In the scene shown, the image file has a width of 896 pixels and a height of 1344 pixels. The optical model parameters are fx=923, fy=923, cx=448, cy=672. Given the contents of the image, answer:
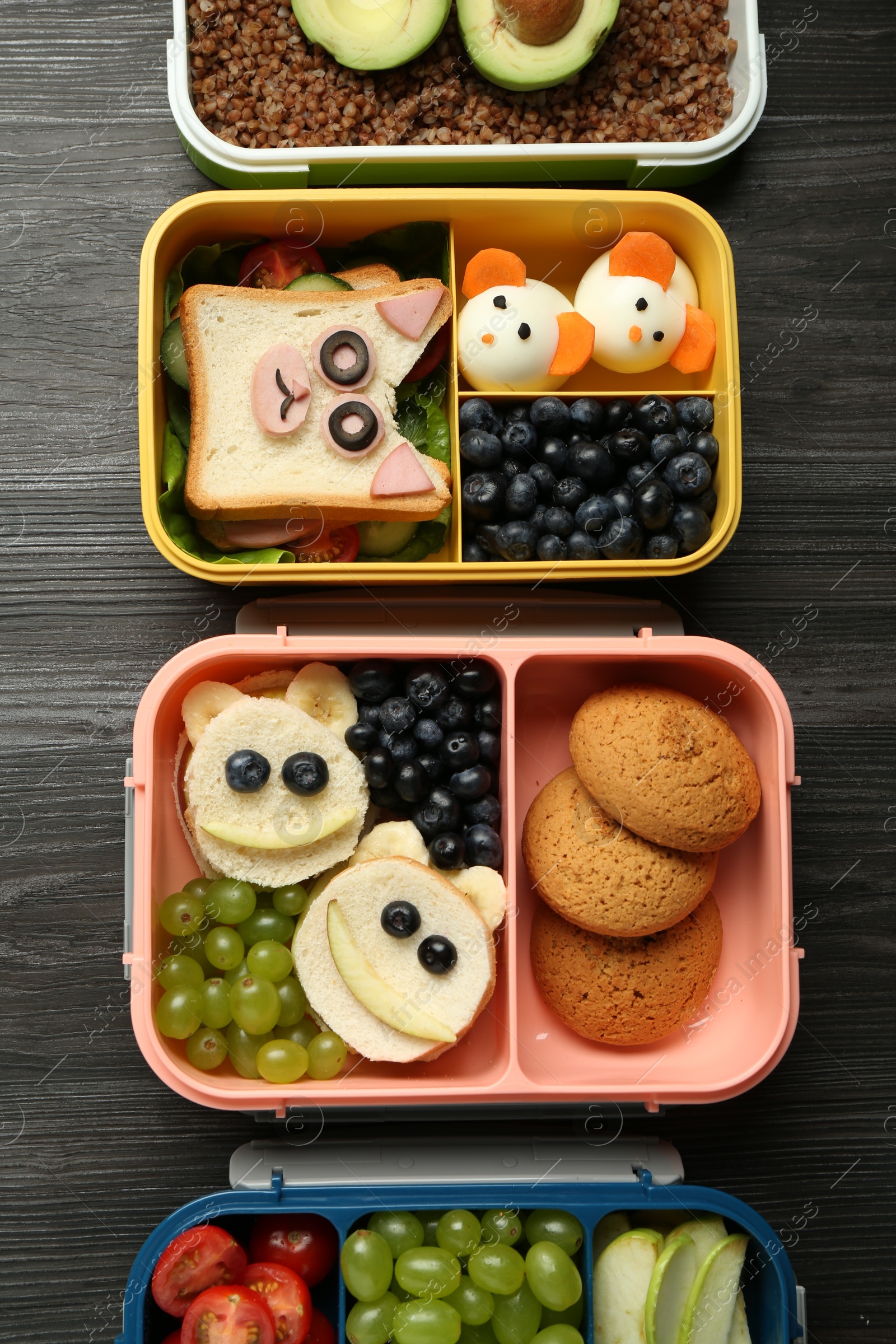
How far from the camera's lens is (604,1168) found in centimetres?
134

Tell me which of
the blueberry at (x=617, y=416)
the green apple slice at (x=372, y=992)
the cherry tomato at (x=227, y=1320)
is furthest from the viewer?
A: the blueberry at (x=617, y=416)

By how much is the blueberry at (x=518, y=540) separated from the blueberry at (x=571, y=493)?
0.06 metres

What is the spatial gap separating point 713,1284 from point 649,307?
138 centimetres

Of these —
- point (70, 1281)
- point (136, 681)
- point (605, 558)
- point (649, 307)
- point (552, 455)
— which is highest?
point (649, 307)

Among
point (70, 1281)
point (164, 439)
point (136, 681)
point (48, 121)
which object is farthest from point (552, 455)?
point (70, 1281)

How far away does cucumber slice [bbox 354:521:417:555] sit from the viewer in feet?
4.62

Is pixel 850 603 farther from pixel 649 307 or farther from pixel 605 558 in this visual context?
pixel 649 307

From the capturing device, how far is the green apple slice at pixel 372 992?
50.0 inches

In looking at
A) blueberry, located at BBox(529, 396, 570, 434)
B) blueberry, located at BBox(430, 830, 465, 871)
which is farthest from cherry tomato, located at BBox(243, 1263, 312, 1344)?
blueberry, located at BBox(529, 396, 570, 434)

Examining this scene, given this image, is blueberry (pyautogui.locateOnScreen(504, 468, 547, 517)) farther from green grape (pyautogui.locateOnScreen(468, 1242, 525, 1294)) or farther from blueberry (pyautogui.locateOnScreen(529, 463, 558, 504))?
green grape (pyautogui.locateOnScreen(468, 1242, 525, 1294))

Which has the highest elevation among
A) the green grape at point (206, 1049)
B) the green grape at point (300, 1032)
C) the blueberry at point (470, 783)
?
the blueberry at point (470, 783)

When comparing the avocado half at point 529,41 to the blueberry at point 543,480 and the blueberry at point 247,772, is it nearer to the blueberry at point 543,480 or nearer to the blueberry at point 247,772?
the blueberry at point 543,480

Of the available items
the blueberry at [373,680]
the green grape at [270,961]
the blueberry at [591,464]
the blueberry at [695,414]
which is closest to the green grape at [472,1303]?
the green grape at [270,961]

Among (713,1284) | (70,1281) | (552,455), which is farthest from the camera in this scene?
(70,1281)
